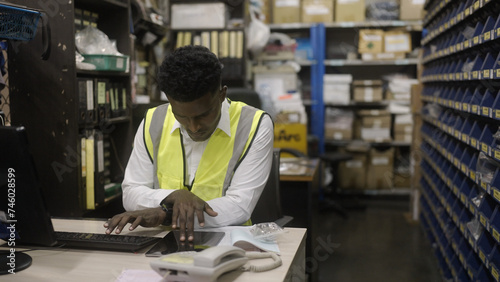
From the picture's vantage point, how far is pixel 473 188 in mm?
2672

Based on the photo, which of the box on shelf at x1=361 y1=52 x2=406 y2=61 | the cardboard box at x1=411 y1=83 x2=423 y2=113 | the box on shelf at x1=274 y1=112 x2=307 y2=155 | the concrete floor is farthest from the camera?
the box on shelf at x1=361 y1=52 x2=406 y2=61

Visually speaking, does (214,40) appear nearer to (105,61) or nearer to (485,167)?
(105,61)

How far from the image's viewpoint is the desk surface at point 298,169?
3.22 meters

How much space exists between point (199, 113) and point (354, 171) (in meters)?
4.59

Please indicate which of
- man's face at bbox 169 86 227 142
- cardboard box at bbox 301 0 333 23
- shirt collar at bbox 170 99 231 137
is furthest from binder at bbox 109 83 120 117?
cardboard box at bbox 301 0 333 23

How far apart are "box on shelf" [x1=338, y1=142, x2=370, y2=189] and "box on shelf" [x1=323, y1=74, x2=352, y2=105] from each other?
0.57m

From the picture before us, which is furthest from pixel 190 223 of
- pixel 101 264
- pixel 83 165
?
pixel 83 165

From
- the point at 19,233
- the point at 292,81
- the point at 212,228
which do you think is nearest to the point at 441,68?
the point at 292,81

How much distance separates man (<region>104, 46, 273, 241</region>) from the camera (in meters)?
1.66

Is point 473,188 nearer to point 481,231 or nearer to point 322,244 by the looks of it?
point 481,231

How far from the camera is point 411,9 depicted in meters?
5.81

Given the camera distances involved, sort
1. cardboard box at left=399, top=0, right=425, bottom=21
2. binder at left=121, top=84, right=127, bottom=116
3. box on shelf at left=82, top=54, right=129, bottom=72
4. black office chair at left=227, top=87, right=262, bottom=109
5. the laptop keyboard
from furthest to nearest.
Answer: cardboard box at left=399, top=0, right=425, bottom=21 < black office chair at left=227, top=87, right=262, bottom=109 < binder at left=121, top=84, right=127, bottom=116 < box on shelf at left=82, top=54, right=129, bottom=72 < the laptop keyboard

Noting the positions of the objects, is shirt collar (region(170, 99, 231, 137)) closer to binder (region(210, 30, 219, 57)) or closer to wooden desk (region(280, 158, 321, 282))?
wooden desk (region(280, 158, 321, 282))

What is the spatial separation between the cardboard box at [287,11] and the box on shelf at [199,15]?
3.99ft
